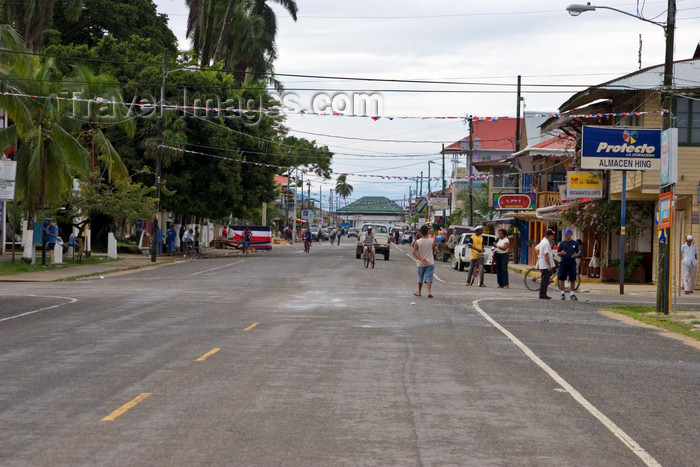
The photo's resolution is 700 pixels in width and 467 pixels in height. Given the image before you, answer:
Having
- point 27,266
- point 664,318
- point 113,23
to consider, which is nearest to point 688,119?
point 664,318

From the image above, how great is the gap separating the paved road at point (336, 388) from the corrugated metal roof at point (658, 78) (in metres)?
14.8

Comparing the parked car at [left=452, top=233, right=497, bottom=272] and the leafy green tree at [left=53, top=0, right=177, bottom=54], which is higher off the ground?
the leafy green tree at [left=53, top=0, right=177, bottom=54]

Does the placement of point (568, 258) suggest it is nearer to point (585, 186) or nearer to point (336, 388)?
point (585, 186)

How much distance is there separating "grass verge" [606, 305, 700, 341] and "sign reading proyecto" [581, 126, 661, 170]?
5637 millimetres

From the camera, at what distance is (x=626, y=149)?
27922mm

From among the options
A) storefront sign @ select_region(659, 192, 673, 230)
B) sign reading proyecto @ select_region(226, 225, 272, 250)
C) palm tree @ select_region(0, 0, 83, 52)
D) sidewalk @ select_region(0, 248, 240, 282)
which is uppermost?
palm tree @ select_region(0, 0, 83, 52)

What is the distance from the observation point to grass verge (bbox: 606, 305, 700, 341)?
1839 centimetres

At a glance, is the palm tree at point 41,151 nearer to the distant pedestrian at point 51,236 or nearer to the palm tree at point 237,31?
the distant pedestrian at point 51,236

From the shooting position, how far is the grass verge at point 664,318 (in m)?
18.4

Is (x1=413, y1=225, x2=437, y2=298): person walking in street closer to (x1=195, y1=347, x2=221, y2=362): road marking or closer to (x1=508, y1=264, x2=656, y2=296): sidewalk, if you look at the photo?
(x1=508, y1=264, x2=656, y2=296): sidewalk

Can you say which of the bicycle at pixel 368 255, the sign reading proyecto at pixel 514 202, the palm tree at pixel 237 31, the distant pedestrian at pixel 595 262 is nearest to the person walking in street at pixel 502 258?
the distant pedestrian at pixel 595 262

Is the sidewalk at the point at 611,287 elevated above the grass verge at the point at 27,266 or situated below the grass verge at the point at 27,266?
below

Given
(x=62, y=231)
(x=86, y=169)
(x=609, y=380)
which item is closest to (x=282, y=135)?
(x=62, y=231)

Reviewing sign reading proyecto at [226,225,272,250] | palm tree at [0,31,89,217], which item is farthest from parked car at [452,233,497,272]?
sign reading proyecto at [226,225,272,250]
